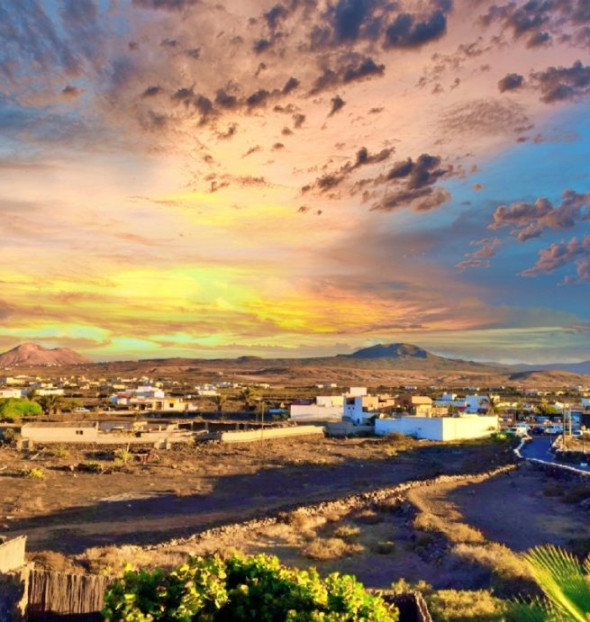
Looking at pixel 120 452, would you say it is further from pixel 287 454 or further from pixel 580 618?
pixel 580 618

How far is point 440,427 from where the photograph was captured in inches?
2347

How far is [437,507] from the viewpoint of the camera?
27.8 meters

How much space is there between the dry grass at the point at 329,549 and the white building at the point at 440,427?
40.3 meters

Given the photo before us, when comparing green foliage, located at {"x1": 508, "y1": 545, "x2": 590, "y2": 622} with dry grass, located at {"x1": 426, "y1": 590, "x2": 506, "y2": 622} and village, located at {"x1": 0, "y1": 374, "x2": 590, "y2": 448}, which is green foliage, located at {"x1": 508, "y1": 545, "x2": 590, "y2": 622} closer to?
dry grass, located at {"x1": 426, "y1": 590, "x2": 506, "y2": 622}

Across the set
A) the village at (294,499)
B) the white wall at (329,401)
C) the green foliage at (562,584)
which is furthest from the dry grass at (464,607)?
the white wall at (329,401)

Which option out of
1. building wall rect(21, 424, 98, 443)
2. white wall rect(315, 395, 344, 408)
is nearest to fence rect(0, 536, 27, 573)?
building wall rect(21, 424, 98, 443)

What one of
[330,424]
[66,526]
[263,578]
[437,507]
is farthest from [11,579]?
[330,424]

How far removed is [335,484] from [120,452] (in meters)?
16.9

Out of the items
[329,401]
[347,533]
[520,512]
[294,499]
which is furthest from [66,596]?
[329,401]

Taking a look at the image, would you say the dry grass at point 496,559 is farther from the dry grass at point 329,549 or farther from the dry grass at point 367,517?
the dry grass at point 367,517

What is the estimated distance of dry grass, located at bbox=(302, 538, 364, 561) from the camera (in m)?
19.6

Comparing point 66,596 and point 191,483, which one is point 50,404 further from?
point 66,596

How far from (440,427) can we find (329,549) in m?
41.6

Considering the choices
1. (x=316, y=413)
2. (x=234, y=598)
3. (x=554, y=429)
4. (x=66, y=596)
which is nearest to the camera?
(x=234, y=598)
